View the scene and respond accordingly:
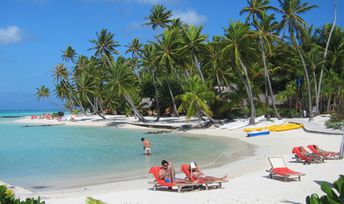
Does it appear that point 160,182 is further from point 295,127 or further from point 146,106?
point 146,106

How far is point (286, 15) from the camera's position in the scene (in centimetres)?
3397

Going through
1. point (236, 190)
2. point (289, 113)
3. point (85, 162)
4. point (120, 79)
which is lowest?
point (236, 190)

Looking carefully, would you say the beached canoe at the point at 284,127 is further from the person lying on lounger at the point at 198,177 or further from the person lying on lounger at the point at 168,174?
the person lying on lounger at the point at 168,174

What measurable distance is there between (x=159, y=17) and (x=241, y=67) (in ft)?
65.3

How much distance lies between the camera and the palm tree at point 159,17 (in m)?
50.6

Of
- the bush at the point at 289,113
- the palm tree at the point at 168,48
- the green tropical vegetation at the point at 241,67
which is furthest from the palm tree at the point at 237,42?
the bush at the point at 289,113

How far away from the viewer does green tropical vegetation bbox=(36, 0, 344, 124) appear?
3384cm

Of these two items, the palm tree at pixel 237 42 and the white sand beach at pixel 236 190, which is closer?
the white sand beach at pixel 236 190

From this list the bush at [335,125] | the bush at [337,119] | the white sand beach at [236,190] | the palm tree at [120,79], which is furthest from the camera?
the palm tree at [120,79]

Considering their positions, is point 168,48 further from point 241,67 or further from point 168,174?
point 168,174

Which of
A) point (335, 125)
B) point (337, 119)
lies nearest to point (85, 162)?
point (335, 125)

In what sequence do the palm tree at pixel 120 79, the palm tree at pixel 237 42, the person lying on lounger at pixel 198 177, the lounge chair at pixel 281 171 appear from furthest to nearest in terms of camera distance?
1. the palm tree at pixel 120 79
2. the palm tree at pixel 237 42
3. the lounge chair at pixel 281 171
4. the person lying on lounger at pixel 198 177

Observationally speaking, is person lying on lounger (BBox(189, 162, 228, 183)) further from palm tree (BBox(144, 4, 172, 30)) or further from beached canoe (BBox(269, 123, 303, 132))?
palm tree (BBox(144, 4, 172, 30))

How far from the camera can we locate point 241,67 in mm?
34531
